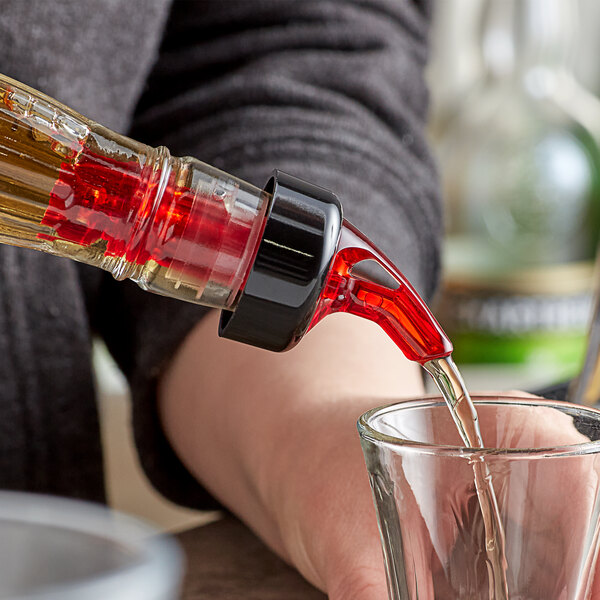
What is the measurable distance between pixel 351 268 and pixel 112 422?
0.65 m

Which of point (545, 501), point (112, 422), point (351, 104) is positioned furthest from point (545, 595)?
point (112, 422)

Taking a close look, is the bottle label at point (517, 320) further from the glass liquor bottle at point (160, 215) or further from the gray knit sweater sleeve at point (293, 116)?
the glass liquor bottle at point (160, 215)

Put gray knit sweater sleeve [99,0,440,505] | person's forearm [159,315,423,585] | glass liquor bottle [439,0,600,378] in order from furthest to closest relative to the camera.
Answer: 1. glass liquor bottle [439,0,600,378]
2. gray knit sweater sleeve [99,0,440,505]
3. person's forearm [159,315,423,585]

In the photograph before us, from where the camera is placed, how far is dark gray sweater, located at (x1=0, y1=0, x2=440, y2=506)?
422mm

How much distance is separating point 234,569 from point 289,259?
0.50 feet

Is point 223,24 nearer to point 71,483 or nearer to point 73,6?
point 73,6

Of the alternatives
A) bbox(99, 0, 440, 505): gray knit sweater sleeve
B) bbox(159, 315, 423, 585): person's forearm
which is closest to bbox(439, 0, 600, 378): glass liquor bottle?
bbox(99, 0, 440, 505): gray knit sweater sleeve

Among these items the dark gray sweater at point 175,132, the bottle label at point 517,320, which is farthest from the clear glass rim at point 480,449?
the bottle label at point 517,320

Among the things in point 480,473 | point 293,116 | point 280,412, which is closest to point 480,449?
point 480,473

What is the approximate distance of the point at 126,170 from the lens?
0.20 m

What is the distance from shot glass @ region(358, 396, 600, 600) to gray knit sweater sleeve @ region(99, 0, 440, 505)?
0.19 m

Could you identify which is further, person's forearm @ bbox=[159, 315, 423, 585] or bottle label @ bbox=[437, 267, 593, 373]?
bottle label @ bbox=[437, 267, 593, 373]

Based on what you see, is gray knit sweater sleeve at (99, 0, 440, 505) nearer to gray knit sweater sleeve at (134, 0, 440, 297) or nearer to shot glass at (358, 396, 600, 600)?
gray knit sweater sleeve at (134, 0, 440, 297)

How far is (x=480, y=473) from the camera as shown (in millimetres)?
208
